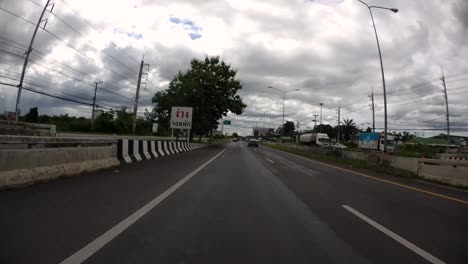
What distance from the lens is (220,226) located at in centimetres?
571

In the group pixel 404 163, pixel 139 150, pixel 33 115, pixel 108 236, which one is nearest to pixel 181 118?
pixel 139 150

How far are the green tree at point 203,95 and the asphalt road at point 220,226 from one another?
40.3 m

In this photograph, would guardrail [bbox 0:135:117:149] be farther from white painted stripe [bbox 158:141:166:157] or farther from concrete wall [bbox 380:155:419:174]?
concrete wall [bbox 380:155:419:174]

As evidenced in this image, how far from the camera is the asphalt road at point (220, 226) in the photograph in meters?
4.34

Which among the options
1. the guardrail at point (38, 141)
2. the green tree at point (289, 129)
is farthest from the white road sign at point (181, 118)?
the green tree at point (289, 129)

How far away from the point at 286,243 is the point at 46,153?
23.8 feet

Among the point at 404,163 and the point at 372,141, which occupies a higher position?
the point at 372,141

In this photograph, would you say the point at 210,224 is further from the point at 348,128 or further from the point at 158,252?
the point at 348,128

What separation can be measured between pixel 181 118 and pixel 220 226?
31.4 m

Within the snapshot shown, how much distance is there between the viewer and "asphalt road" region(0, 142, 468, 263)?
434 centimetres

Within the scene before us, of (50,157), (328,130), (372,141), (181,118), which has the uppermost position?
(328,130)

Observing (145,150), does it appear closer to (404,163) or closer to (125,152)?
(125,152)

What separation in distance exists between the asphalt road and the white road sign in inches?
1056

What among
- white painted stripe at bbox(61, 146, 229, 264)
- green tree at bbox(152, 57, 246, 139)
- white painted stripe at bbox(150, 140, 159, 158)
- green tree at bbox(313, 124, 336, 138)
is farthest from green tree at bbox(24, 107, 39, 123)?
green tree at bbox(313, 124, 336, 138)
